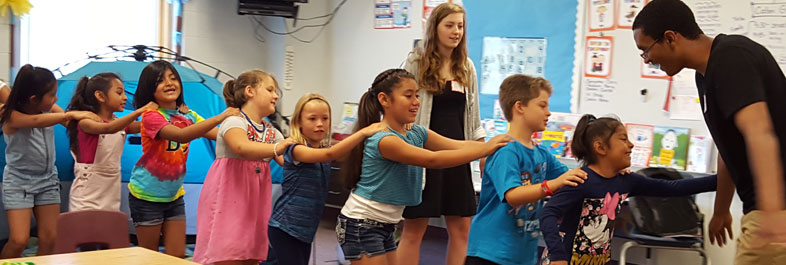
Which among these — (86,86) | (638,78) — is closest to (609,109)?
(638,78)

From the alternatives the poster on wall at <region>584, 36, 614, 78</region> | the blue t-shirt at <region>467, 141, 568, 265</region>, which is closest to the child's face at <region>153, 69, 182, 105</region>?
the blue t-shirt at <region>467, 141, 568, 265</region>

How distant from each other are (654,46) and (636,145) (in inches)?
111

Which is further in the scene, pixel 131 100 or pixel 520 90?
pixel 131 100

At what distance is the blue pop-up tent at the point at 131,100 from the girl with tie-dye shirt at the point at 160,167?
1.55 metres

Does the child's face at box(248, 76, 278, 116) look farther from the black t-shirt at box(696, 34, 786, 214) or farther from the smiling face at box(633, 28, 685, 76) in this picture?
the black t-shirt at box(696, 34, 786, 214)

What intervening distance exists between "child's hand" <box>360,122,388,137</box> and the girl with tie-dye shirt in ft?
3.56

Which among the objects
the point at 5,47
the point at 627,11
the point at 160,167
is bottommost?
the point at 160,167

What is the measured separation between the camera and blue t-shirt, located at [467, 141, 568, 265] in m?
2.73

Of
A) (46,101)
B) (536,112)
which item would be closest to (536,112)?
(536,112)

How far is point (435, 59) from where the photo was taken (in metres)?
3.62

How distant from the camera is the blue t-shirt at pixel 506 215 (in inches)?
108

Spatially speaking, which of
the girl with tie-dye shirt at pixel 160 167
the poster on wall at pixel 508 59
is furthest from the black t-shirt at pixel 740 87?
the poster on wall at pixel 508 59

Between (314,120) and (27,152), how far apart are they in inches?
69.0

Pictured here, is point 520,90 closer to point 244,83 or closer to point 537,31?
point 244,83
